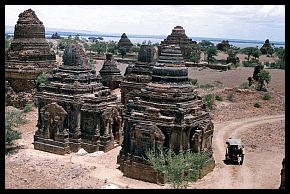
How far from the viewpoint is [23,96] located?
1168 inches

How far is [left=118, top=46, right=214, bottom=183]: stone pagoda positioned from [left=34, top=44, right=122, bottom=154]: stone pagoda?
2677mm

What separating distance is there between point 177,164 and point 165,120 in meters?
2.00

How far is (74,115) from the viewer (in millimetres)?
20266

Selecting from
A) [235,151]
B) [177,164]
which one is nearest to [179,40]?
[235,151]

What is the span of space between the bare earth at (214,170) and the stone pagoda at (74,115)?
1.88 ft

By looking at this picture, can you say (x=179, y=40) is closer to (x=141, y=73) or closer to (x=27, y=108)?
(x=27, y=108)

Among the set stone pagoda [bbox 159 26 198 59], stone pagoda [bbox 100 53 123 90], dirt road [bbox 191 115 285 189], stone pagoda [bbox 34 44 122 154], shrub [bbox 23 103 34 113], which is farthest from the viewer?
stone pagoda [bbox 159 26 198 59]

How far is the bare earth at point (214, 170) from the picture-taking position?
50.3 feet

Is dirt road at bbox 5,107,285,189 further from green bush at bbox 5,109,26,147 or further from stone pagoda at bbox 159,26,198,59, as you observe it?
stone pagoda at bbox 159,26,198,59

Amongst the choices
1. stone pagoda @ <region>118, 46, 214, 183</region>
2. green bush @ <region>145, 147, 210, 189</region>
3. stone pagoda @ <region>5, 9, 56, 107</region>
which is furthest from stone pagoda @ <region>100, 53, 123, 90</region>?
green bush @ <region>145, 147, 210, 189</region>

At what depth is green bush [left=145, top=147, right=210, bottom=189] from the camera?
49.2ft

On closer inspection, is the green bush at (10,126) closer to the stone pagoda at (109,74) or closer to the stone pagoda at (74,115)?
the stone pagoda at (74,115)
